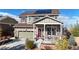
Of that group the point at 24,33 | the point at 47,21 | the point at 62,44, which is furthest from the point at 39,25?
the point at 62,44

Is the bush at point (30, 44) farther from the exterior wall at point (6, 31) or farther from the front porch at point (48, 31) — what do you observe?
the exterior wall at point (6, 31)

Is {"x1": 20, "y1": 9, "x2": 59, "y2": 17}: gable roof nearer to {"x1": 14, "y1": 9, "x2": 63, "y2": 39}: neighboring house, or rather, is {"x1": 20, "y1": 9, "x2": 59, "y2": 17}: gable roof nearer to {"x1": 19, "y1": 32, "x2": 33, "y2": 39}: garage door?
{"x1": 14, "y1": 9, "x2": 63, "y2": 39}: neighboring house

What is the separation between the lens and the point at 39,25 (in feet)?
7.68

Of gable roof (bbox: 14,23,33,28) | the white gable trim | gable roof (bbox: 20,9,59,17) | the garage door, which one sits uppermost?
gable roof (bbox: 20,9,59,17)

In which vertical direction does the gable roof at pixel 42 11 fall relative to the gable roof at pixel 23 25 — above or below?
above

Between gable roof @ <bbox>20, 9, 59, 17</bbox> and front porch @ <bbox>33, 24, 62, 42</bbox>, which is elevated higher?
gable roof @ <bbox>20, 9, 59, 17</bbox>

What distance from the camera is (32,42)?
232cm

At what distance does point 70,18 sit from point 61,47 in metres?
0.38

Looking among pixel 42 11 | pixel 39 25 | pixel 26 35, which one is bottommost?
pixel 26 35

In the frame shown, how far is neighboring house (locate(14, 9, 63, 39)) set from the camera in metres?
2.32

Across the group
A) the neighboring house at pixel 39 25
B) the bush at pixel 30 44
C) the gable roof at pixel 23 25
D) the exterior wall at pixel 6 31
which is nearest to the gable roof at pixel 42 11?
the neighboring house at pixel 39 25

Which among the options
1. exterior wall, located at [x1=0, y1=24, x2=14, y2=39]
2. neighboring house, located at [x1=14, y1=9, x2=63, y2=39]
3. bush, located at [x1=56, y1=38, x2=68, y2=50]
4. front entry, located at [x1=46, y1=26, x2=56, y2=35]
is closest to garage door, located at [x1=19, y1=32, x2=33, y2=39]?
neighboring house, located at [x1=14, y1=9, x2=63, y2=39]

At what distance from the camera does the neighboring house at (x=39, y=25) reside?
2.32 m

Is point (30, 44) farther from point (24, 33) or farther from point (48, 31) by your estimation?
point (48, 31)
